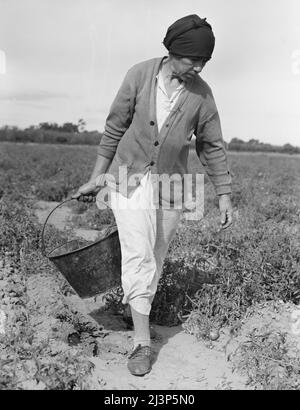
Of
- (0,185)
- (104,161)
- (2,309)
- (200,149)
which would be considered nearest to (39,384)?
(2,309)

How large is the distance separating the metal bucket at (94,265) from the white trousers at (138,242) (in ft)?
0.73

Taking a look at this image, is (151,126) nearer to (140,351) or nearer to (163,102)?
(163,102)

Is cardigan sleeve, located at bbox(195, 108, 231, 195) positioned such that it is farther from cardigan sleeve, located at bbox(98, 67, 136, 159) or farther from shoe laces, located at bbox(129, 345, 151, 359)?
shoe laces, located at bbox(129, 345, 151, 359)

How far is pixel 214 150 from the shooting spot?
129 inches

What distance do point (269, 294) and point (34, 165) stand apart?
1143cm

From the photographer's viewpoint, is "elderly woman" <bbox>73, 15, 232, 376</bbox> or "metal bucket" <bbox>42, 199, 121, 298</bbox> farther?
"metal bucket" <bbox>42, 199, 121, 298</bbox>

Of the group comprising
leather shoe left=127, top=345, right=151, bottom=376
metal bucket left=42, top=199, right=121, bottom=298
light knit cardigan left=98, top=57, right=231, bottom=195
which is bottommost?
leather shoe left=127, top=345, right=151, bottom=376

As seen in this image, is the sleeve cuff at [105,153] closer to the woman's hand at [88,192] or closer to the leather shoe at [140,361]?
the woman's hand at [88,192]

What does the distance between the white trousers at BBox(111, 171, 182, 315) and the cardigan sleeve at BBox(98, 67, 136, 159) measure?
10.8 inches

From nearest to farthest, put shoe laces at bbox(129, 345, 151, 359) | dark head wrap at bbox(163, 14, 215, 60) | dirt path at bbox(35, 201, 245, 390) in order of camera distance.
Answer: dark head wrap at bbox(163, 14, 215, 60)
dirt path at bbox(35, 201, 245, 390)
shoe laces at bbox(129, 345, 151, 359)

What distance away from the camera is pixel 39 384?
2805 millimetres

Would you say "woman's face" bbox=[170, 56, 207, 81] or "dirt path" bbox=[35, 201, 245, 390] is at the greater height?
"woman's face" bbox=[170, 56, 207, 81]

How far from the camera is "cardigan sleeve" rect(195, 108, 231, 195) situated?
3182mm

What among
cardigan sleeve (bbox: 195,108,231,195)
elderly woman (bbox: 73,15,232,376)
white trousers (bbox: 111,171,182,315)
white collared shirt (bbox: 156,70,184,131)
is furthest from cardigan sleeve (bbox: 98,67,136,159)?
cardigan sleeve (bbox: 195,108,231,195)
